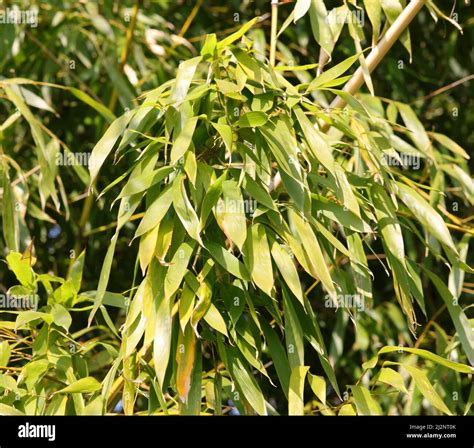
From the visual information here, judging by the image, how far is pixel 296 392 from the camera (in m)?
0.96

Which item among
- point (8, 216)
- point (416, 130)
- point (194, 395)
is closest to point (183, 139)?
point (194, 395)

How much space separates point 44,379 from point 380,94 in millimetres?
1335

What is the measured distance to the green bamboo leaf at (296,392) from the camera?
96 centimetres

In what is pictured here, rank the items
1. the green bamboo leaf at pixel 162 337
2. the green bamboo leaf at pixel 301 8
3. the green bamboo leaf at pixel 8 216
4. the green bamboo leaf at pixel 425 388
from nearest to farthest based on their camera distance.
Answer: the green bamboo leaf at pixel 162 337 → the green bamboo leaf at pixel 425 388 → the green bamboo leaf at pixel 301 8 → the green bamboo leaf at pixel 8 216

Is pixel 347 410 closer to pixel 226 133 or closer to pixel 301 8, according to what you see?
pixel 226 133

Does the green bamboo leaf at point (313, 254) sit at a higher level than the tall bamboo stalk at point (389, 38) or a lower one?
lower

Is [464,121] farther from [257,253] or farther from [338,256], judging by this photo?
[257,253]

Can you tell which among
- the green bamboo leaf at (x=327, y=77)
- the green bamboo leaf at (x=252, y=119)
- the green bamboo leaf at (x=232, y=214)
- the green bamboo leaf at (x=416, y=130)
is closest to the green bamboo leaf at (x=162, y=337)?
the green bamboo leaf at (x=232, y=214)

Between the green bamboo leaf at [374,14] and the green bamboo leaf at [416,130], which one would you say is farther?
the green bamboo leaf at [416,130]

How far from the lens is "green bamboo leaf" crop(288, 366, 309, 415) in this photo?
96 cm

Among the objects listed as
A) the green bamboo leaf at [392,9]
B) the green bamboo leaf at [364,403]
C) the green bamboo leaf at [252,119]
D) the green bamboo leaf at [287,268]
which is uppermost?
the green bamboo leaf at [392,9]

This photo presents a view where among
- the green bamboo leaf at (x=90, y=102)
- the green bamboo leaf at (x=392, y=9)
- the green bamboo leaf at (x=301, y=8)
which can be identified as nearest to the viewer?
the green bamboo leaf at (x=301, y=8)

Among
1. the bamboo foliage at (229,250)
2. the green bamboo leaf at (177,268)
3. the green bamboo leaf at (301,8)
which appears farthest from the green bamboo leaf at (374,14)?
the green bamboo leaf at (177,268)

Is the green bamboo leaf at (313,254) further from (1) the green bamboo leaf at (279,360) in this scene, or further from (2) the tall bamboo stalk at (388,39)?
(2) the tall bamboo stalk at (388,39)
